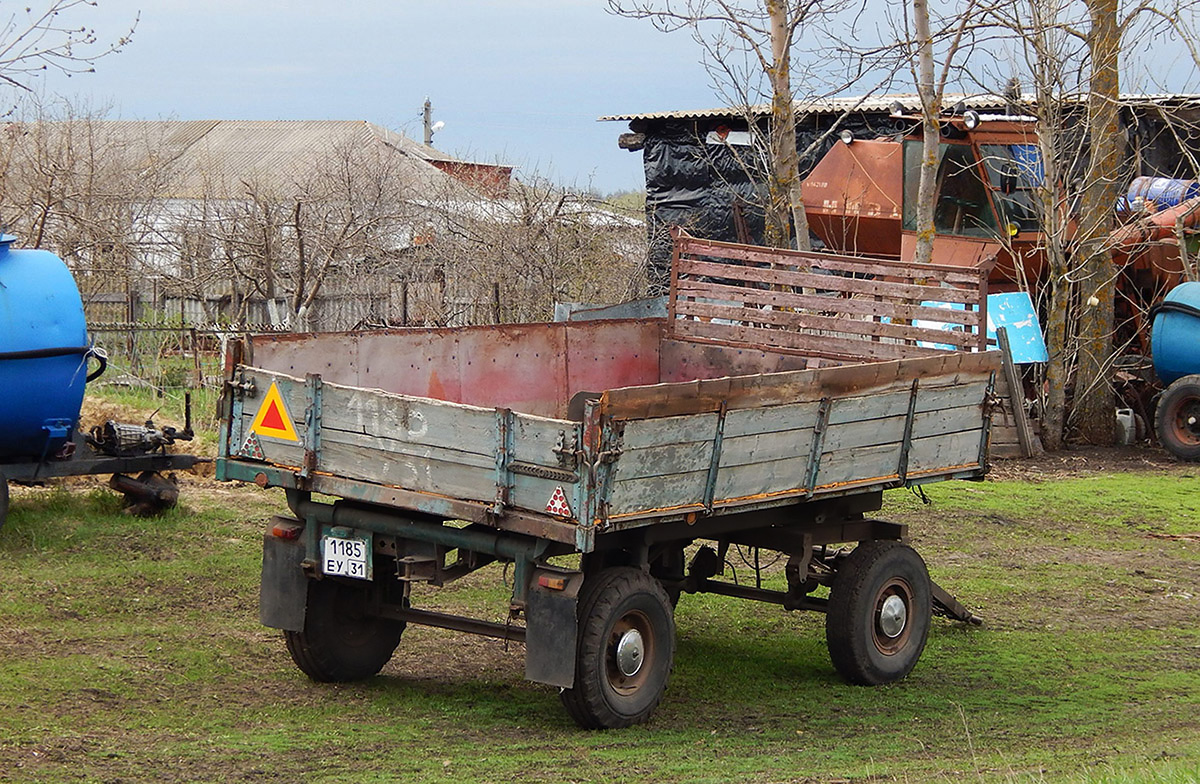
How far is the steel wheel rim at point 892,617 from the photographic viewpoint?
26.8 feet

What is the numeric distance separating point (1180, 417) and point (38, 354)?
1273cm

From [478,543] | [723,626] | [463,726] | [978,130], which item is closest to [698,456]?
[478,543]

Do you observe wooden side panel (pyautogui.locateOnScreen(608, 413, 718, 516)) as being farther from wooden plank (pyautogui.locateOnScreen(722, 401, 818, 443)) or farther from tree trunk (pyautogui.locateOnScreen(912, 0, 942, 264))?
tree trunk (pyautogui.locateOnScreen(912, 0, 942, 264))

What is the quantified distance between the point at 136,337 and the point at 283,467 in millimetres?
10383

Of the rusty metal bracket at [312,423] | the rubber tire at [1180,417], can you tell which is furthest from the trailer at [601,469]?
the rubber tire at [1180,417]

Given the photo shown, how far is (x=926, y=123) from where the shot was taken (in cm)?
1446

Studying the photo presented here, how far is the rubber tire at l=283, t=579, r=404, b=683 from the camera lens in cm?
746

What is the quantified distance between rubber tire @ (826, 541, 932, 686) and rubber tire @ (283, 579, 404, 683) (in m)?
2.42

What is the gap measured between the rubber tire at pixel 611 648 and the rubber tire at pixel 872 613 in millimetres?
1343

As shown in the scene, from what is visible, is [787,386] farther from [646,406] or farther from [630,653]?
[630,653]

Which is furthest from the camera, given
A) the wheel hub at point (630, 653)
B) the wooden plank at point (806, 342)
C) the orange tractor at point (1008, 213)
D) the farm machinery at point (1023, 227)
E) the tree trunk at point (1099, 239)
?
the orange tractor at point (1008, 213)

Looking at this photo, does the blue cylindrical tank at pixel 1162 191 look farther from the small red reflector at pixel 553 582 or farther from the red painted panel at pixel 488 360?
the small red reflector at pixel 553 582

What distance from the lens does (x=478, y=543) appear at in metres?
6.65

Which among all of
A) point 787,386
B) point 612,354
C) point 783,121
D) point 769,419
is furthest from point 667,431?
point 783,121
